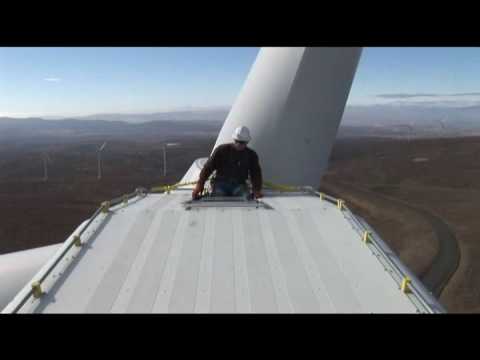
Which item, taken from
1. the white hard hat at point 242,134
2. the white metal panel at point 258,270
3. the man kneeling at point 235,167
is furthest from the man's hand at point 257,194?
the white metal panel at point 258,270

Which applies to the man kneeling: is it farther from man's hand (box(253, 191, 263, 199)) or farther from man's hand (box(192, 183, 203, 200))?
man's hand (box(192, 183, 203, 200))

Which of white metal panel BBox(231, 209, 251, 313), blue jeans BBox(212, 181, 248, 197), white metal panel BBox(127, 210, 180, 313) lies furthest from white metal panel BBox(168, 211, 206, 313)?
blue jeans BBox(212, 181, 248, 197)

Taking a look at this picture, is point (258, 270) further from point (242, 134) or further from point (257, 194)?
point (242, 134)

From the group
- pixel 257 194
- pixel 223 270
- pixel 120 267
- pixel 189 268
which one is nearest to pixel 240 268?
pixel 223 270

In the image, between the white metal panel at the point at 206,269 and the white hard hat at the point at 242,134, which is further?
the white hard hat at the point at 242,134

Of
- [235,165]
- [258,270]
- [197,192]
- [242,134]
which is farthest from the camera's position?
[235,165]

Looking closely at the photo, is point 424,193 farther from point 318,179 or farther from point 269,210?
point 269,210

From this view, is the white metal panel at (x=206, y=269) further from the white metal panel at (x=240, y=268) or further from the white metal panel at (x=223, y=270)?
the white metal panel at (x=240, y=268)
